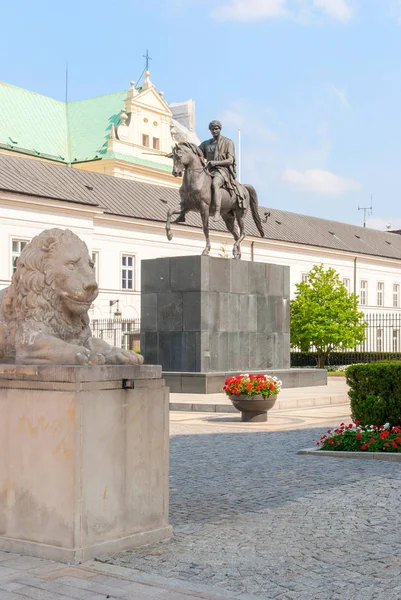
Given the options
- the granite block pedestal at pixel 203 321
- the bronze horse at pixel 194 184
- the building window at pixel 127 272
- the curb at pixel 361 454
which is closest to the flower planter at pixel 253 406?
the curb at pixel 361 454

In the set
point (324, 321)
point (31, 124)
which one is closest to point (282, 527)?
point (324, 321)

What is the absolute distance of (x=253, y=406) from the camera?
15.9 metres

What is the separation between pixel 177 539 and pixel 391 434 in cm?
555

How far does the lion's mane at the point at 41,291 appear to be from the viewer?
6.44 metres

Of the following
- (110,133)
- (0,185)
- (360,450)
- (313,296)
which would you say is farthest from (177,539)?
(110,133)

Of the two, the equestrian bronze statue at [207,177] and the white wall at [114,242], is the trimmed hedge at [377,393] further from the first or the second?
the white wall at [114,242]

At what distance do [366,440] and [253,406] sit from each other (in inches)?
187

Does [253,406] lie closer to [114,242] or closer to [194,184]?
[194,184]

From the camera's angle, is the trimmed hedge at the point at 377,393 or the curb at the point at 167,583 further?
the trimmed hedge at the point at 377,393

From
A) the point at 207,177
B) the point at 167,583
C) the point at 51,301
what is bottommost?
the point at 167,583

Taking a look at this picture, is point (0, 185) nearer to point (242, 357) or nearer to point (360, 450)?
point (242, 357)

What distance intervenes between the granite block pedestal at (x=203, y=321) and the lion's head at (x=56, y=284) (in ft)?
49.6

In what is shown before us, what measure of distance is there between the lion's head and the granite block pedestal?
1511 cm

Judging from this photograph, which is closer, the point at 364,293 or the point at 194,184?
the point at 194,184
